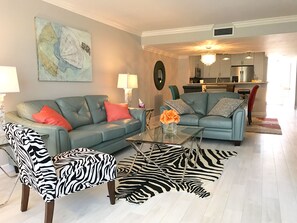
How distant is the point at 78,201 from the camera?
2311mm

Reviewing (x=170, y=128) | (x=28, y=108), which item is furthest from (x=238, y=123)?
(x=28, y=108)

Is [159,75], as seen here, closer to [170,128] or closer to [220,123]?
[220,123]

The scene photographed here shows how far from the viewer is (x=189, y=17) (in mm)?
4656

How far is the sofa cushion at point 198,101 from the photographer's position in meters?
5.11

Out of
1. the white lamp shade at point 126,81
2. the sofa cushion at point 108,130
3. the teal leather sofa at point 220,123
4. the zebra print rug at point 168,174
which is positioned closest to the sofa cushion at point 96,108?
the sofa cushion at point 108,130

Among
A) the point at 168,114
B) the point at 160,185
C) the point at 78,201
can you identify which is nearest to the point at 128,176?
the point at 160,185

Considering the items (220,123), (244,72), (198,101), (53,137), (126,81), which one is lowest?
(220,123)

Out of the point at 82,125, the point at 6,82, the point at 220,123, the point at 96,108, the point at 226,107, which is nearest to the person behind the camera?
the point at 6,82

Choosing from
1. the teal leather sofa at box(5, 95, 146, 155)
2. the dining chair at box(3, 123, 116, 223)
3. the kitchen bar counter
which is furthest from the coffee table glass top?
the kitchen bar counter

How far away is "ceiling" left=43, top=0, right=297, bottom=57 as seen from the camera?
387cm

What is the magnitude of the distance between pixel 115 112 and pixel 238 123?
218 centimetres

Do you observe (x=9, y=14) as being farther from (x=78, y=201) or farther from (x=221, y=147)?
(x=221, y=147)

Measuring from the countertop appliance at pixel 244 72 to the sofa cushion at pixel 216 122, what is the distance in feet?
18.4

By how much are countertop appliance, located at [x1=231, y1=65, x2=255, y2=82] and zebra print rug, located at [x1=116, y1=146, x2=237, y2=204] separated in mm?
6263
